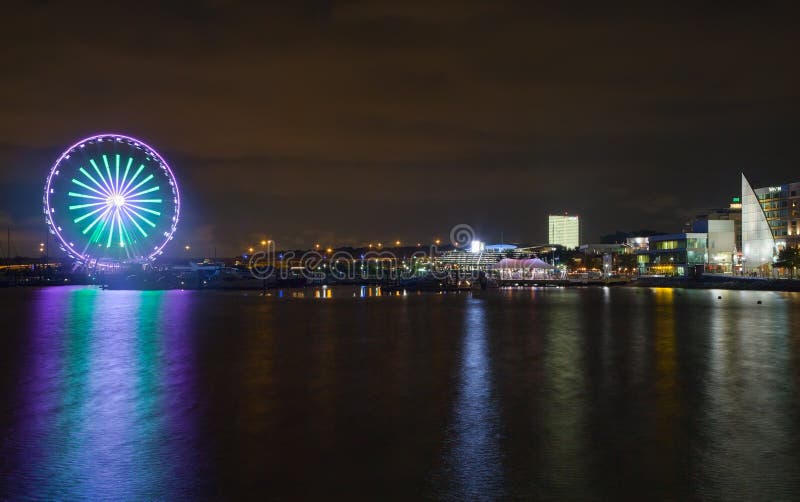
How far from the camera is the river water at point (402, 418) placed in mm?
7621

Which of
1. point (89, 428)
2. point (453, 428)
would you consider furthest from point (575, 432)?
point (89, 428)

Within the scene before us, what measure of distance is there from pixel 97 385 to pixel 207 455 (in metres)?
6.87

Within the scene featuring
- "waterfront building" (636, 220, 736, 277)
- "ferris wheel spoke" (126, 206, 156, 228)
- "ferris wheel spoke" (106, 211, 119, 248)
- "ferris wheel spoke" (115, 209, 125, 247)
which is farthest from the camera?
"waterfront building" (636, 220, 736, 277)

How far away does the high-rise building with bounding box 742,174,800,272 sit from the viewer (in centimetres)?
9125

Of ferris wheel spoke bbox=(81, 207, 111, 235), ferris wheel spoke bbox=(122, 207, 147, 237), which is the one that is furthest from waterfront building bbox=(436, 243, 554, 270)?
ferris wheel spoke bbox=(81, 207, 111, 235)

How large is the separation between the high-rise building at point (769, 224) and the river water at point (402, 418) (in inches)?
3049

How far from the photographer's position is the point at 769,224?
95875 mm

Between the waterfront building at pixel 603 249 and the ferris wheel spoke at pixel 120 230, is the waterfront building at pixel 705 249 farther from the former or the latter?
the ferris wheel spoke at pixel 120 230

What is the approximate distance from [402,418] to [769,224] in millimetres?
99955

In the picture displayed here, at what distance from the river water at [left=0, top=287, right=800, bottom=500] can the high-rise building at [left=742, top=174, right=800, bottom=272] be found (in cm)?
7744

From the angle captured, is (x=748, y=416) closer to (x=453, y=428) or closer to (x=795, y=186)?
(x=453, y=428)

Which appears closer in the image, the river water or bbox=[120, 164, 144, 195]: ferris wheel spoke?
the river water

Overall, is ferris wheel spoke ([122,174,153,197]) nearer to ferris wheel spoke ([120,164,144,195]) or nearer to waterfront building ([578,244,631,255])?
ferris wheel spoke ([120,164,144,195])

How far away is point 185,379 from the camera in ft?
49.3
